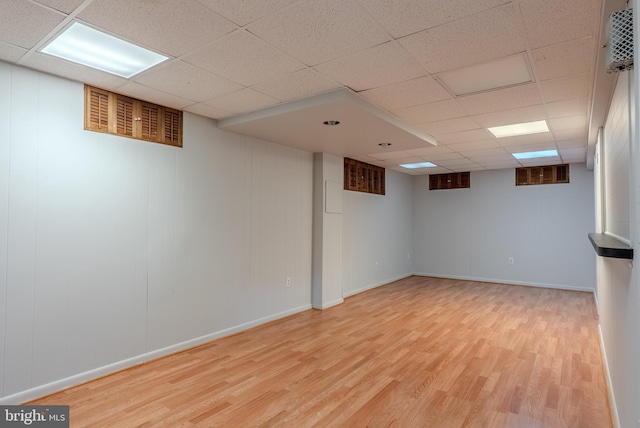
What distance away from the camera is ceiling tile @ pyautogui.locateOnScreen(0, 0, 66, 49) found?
1.88m

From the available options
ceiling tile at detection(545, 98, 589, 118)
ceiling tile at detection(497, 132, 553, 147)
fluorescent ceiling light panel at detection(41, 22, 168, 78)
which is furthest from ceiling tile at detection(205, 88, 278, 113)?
ceiling tile at detection(497, 132, 553, 147)

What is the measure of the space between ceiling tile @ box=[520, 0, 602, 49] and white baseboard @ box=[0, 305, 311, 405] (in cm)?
395

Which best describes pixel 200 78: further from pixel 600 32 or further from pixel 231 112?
pixel 600 32

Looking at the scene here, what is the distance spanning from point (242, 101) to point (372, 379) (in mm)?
2818

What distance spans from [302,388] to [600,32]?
3.17 meters

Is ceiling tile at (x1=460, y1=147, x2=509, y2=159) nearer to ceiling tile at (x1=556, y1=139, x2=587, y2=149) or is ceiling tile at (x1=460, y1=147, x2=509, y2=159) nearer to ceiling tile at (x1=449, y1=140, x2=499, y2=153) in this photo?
ceiling tile at (x1=449, y1=140, x2=499, y2=153)

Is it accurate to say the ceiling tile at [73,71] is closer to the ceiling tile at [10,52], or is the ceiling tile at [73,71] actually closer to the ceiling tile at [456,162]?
the ceiling tile at [10,52]

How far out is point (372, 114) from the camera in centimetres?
337

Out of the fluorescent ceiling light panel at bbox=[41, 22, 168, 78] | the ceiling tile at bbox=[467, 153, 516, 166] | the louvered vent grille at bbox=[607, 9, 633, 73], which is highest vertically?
the fluorescent ceiling light panel at bbox=[41, 22, 168, 78]

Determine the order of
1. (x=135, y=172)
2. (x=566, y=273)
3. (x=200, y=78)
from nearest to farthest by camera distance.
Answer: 1. (x=200, y=78)
2. (x=135, y=172)
3. (x=566, y=273)

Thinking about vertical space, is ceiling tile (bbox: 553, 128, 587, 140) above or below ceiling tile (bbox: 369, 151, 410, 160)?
below

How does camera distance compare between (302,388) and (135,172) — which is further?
(135,172)

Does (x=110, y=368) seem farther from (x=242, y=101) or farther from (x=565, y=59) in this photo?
(x=565, y=59)

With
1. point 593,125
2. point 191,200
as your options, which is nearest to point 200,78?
point 191,200
